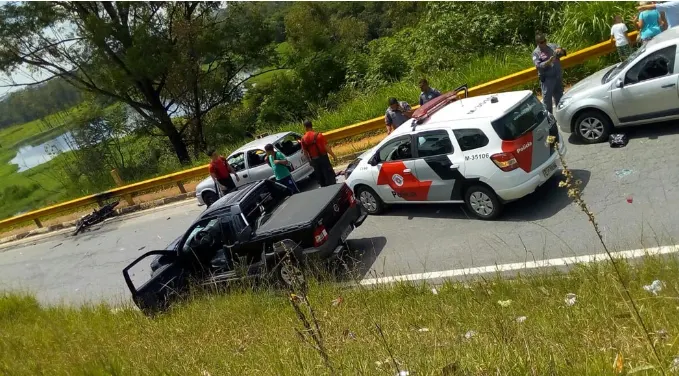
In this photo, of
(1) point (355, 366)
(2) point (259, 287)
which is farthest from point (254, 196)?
(1) point (355, 366)

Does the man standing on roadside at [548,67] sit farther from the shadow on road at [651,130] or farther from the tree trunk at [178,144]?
the tree trunk at [178,144]

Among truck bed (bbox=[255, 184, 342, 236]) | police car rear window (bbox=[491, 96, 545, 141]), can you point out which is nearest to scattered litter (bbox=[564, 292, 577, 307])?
police car rear window (bbox=[491, 96, 545, 141])

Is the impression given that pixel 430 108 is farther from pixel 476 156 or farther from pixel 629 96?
pixel 629 96

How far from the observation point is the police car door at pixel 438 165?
8.41 m

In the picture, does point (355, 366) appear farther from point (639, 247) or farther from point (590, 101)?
point (590, 101)

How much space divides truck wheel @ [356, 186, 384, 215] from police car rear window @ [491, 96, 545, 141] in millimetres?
2688

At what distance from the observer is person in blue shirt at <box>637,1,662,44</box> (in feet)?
37.3

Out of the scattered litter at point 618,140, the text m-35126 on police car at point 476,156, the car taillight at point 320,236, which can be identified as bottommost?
the scattered litter at point 618,140

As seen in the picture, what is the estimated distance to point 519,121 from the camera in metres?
8.12

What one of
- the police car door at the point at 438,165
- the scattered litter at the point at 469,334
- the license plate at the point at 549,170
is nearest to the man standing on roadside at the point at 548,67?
the license plate at the point at 549,170

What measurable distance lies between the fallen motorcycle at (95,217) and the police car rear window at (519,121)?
1329 centimetres

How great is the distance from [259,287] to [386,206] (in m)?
3.12

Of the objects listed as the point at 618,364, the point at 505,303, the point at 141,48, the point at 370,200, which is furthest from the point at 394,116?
the point at 141,48

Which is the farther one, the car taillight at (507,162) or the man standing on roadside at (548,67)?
the man standing on roadside at (548,67)
